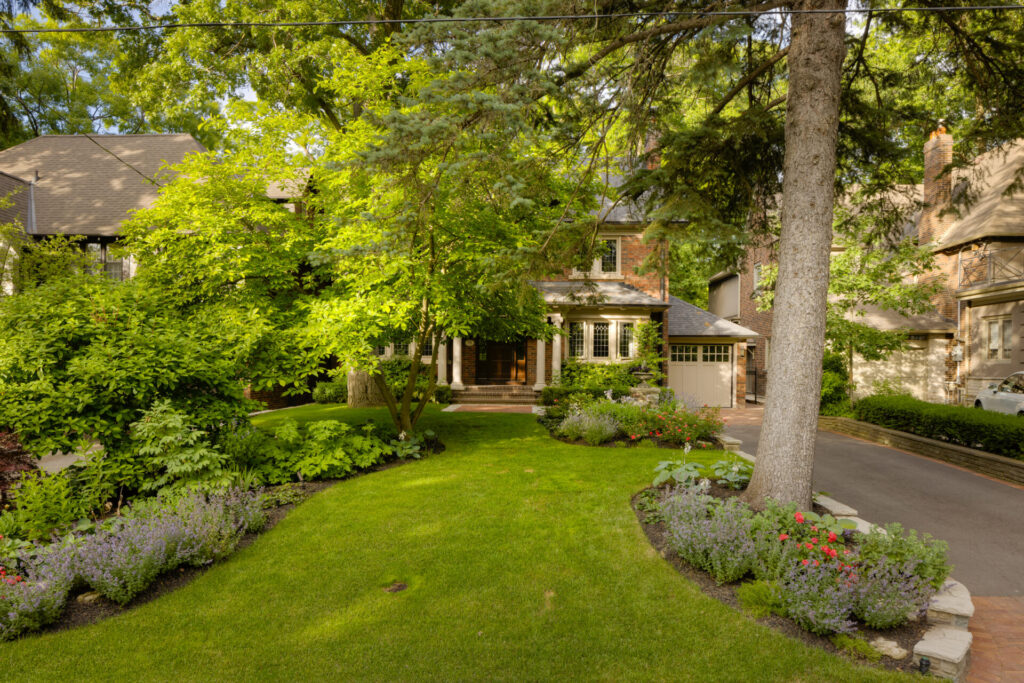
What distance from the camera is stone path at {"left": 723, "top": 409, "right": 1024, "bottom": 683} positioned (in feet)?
13.3

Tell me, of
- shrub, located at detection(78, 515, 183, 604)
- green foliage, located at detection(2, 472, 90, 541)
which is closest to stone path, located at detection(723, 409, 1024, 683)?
shrub, located at detection(78, 515, 183, 604)

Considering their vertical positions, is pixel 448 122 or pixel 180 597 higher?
pixel 448 122

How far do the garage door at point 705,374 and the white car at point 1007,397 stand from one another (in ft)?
24.8

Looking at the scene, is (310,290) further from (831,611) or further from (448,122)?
(831,611)

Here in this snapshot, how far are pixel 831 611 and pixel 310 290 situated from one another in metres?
9.35

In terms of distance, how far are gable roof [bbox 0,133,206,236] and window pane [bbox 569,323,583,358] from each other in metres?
14.2

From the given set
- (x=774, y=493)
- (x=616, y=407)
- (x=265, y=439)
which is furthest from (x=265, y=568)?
(x=616, y=407)

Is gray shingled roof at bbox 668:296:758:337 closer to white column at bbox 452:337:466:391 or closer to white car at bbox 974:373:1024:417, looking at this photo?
white car at bbox 974:373:1024:417

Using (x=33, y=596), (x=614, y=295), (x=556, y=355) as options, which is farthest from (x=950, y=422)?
(x=33, y=596)

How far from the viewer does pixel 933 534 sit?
20.6 feet

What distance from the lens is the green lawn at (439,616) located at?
348cm

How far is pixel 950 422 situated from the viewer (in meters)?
10.7

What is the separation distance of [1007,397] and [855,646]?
14.0 meters

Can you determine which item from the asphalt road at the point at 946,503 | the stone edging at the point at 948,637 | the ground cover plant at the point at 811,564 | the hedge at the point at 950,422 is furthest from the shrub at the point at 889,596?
the hedge at the point at 950,422
